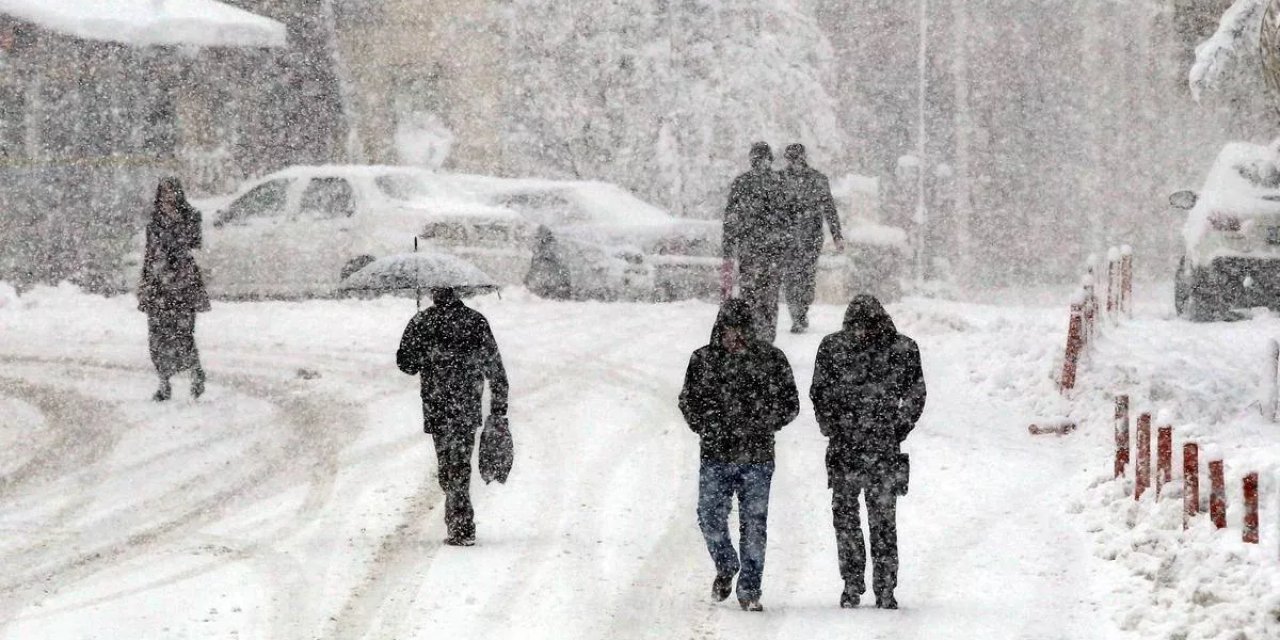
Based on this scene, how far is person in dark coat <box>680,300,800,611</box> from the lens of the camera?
7289 mm

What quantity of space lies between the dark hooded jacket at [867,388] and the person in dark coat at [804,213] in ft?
22.8

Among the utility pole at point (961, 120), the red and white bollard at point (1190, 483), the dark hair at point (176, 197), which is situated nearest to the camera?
the red and white bollard at point (1190, 483)

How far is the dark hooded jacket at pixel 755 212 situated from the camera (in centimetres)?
1403

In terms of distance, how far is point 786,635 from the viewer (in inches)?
282

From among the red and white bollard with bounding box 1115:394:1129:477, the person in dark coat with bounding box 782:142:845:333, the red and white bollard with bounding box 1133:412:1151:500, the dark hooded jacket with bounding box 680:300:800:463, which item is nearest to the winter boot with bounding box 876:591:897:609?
the dark hooded jacket with bounding box 680:300:800:463

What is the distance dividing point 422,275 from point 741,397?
204cm

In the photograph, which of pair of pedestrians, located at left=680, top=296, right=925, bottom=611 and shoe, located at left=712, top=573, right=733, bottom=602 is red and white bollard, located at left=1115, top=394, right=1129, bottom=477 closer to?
pair of pedestrians, located at left=680, top=296, right=925, bottom=611

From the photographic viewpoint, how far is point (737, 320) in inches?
284

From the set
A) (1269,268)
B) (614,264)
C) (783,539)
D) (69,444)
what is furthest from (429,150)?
(783,539)

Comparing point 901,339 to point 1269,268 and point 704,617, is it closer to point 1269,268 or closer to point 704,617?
point 704,617

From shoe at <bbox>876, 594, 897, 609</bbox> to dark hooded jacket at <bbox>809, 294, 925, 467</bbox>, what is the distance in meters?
0.61

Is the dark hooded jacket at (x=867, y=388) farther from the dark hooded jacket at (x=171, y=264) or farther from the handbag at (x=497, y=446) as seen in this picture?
the dark hooded jacket at (x=171, y=264)

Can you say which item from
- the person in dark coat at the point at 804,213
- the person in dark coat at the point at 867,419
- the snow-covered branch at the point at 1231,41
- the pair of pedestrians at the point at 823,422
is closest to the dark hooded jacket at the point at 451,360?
the pair of pedestrians at the point at 823,422

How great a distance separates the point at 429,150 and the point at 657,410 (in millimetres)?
19729
